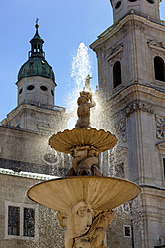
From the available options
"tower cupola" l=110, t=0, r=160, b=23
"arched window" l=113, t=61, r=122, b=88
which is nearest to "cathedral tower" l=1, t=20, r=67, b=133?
"arched window" l=113, t=61, r=122, b=88

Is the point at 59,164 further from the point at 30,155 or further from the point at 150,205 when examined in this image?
the point at 150,205

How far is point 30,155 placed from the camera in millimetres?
23562

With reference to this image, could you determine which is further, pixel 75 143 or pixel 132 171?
pixel 132 171

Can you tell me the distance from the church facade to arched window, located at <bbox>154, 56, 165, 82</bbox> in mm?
72

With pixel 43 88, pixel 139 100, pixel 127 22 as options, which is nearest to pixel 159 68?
pixel 127 22

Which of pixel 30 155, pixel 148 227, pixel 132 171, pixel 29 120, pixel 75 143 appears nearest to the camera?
pixel 75 143

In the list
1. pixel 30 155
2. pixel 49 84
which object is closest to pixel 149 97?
pixel 30 155

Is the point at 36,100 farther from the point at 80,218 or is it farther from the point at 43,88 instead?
the point at 80,218

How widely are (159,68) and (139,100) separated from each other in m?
4.88

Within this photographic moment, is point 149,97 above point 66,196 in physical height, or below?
above

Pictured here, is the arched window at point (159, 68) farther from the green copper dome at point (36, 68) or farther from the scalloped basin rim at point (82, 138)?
the scalloped basin rim at point (82, 138)

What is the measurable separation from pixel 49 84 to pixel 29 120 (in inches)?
208

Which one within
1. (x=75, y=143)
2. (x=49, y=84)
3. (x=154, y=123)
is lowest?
(x=75, y=143)

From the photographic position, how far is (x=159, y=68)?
3316 centimetres
